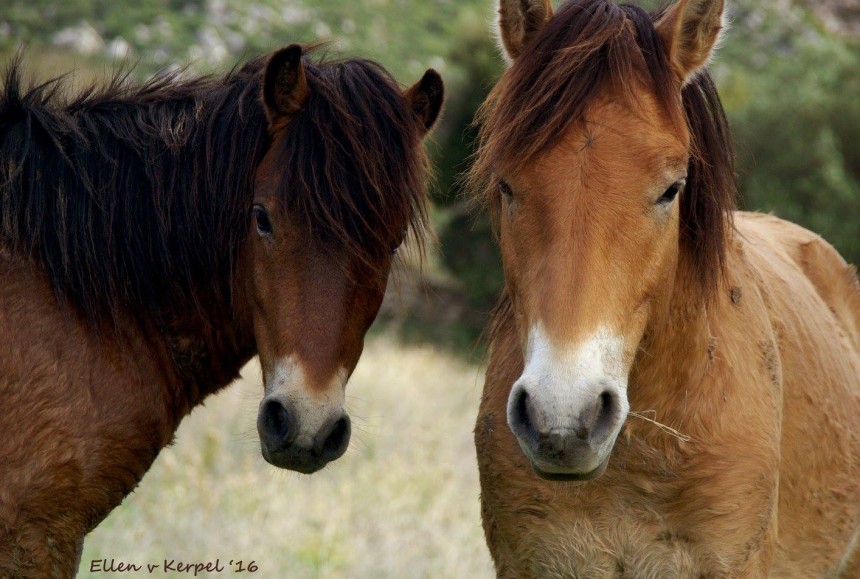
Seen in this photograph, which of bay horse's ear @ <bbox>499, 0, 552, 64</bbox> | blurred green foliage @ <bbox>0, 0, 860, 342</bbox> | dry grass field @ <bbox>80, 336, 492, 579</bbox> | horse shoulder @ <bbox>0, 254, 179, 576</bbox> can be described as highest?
bay horse's ear @ <bbox>499, 0, 552, 64</bbox>

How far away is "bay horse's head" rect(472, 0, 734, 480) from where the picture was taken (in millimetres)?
2611

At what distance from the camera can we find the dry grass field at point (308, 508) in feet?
19.5

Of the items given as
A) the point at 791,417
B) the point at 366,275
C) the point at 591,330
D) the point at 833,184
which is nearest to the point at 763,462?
the point at 791,417

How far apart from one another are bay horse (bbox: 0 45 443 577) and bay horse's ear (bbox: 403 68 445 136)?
0.03ft

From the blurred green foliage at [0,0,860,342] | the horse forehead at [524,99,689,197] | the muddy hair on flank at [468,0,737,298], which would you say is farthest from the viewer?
the blurred green foliage at [0,0,860,342]

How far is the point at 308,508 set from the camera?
6887 mm

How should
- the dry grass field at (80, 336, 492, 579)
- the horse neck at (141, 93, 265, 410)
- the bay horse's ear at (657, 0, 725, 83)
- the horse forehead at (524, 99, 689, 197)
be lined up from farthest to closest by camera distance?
the dry grass field at (80, 336, 492, 579), the horse neck at (141, 93, 265, 410), the bay horse's ear at (657, 0, 725, 83), the horse forehead at (524, 99, 689, 197)

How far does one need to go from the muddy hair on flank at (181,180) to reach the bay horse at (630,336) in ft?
1.45

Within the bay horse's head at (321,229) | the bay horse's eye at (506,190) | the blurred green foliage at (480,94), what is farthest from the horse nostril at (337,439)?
the blurred green foliage at (480,94)

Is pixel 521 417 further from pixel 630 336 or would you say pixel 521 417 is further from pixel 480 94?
pixel 480 94

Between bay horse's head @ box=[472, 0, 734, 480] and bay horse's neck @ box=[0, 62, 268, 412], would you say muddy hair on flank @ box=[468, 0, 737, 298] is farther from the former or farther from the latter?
bay horse's neck @ box=[0, 62, 268, 412]

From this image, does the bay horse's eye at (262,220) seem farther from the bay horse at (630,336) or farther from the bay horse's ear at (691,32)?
the bay horse's ear at (691,32)

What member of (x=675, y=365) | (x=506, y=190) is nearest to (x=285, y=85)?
(x=506, y=190)

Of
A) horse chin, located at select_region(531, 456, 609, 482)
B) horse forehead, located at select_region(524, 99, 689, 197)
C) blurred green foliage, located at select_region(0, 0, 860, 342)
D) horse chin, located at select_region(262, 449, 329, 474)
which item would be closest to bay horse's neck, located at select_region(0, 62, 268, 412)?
horse chin, located at select_region(262, 449, 329, 474)
